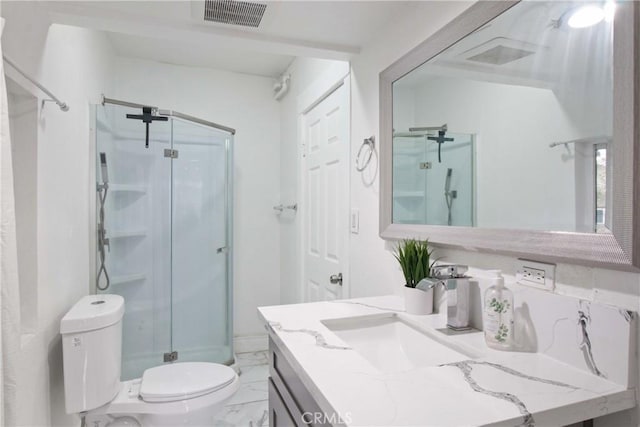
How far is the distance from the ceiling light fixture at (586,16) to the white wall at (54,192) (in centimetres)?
158

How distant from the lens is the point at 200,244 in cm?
265

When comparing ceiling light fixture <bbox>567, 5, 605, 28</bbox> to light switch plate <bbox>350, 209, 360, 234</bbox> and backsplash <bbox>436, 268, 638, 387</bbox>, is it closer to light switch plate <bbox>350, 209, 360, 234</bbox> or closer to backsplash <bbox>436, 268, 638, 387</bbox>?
backsplash <bbox>436, 268, 638, 387</bbox>

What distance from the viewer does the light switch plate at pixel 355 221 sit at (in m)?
1.83

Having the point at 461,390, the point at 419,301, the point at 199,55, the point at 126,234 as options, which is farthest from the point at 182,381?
the point at 199,55

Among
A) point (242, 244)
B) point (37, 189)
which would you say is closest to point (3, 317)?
point (37, 189)

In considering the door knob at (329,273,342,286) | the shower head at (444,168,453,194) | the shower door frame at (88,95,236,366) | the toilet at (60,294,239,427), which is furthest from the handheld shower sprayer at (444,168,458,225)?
the shower door frame at (88,95,236,366)

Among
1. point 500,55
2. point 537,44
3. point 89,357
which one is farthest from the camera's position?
point 89,357

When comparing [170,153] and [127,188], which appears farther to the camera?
[170,153]

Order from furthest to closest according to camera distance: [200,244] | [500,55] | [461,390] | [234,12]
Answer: [200,244] < [234,12] < [500,55] < [461,390]

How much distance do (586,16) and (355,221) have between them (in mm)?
1257

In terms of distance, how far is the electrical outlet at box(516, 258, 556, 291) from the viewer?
841mm

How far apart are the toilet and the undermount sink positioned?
935mm

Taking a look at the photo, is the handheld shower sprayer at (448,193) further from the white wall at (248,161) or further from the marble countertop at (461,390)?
the white wall at (248,161)

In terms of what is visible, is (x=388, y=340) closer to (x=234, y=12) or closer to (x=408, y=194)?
(x=408, y=194)
